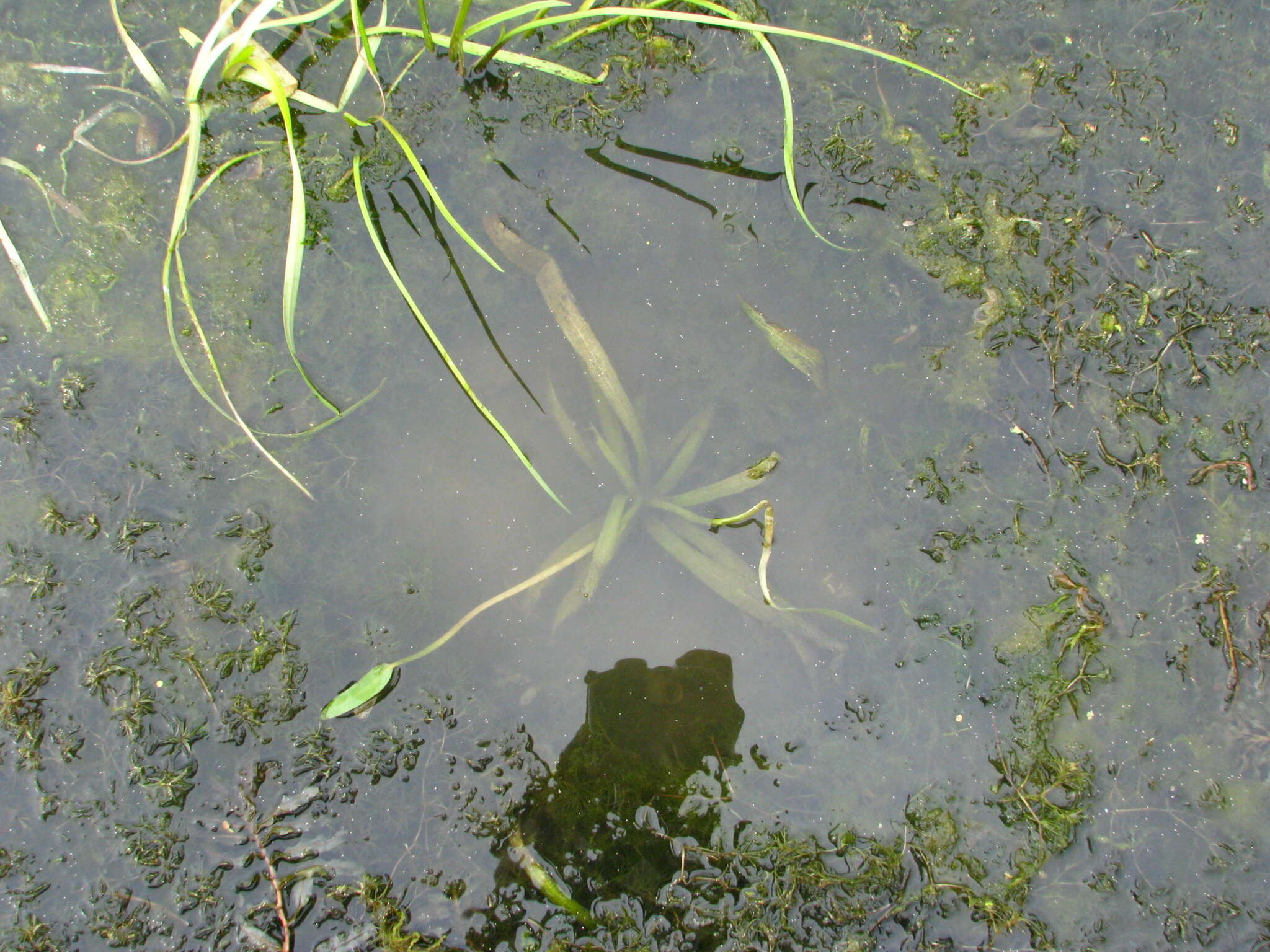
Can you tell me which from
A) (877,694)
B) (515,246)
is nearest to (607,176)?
(515,246)

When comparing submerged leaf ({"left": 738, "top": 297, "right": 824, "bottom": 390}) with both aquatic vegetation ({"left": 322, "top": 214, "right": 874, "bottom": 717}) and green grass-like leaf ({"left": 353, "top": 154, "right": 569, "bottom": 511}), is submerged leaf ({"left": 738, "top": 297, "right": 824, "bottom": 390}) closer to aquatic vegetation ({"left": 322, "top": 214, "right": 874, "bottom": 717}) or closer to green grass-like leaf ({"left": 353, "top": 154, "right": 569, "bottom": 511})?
aquatic vegetation ({"left": 322, "top": 214, "right": 874, "bottom": 717})

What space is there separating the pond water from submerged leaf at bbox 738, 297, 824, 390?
0.9 inches

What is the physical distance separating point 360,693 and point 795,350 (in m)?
1.61

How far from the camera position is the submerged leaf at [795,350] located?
7.11 feet

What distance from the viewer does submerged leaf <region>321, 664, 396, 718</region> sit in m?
1.97

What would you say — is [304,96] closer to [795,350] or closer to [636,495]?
[636,495]

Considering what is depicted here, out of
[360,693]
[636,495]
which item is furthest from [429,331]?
[360,693]

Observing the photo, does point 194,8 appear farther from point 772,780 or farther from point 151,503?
point 772,780

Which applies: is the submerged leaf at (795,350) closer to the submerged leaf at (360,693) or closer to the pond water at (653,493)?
the pond water at (653,493)

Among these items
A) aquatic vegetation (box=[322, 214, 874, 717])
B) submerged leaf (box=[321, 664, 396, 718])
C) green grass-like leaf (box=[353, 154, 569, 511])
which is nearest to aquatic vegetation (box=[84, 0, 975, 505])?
green grass-like leaf (box=[353, 154, 569, 511])

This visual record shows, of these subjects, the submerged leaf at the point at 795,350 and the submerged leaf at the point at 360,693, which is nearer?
the submerged leaf at the point at 360,693

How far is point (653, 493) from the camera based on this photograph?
2.20 metres

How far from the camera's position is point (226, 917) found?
6.28ft

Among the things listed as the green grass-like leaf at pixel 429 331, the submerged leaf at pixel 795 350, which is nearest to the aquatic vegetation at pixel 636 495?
the submerged leaf at pixel 795 350
